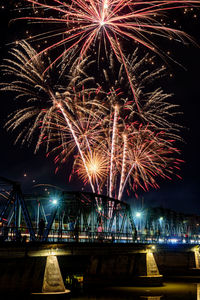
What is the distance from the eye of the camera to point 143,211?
81.6 metres

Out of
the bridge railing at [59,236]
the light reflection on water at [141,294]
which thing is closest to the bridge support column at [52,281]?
the bridge railing at [59,236]

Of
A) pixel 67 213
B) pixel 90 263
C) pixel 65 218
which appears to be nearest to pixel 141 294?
pixel 90 263

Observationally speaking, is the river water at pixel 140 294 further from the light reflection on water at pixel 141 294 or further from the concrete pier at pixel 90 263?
the concrete pier at pixel 90 263

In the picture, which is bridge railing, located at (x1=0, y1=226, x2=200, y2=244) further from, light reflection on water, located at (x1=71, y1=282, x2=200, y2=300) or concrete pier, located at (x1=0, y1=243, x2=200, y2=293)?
light reflection on water, located at (x1=71, y1=282, x2=200, y2=300)

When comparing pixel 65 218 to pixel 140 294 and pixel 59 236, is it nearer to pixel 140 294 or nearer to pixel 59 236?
pixel 59 236

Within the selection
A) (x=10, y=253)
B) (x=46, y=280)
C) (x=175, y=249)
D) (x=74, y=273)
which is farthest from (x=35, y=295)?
(x=175, y=249)

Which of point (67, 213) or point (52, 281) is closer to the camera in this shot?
point (52, 281)

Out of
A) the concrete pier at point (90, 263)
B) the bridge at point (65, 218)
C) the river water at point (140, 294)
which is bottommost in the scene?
the river water at point (140, 294)

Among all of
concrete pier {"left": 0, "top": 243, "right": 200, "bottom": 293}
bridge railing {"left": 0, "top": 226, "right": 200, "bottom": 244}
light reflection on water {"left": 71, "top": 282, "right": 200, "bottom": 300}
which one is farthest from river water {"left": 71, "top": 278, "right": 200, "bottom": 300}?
bridge railing {"left": 0, "top": 226, "right": 200, "bottom": 244}

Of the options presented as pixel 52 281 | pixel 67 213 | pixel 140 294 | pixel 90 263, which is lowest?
pixel 140 294

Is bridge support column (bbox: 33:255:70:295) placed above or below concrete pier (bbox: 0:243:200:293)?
below

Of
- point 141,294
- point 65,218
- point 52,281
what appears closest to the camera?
point 52,281

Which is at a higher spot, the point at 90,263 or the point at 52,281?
the point at 90,263

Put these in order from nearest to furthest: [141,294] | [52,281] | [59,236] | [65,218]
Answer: [52,281], [141,294], [59,236], [65,218]
